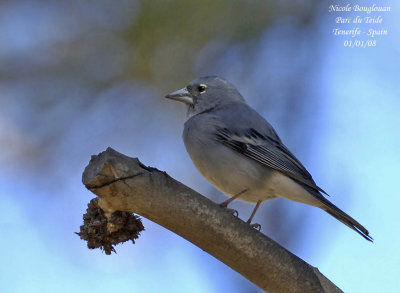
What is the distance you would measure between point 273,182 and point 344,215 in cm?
71

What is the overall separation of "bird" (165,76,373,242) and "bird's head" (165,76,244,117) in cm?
42

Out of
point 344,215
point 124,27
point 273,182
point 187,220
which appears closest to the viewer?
point 187,220

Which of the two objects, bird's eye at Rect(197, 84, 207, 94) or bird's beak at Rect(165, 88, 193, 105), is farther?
bird's eye at Rect(197, 84, 207, 94)

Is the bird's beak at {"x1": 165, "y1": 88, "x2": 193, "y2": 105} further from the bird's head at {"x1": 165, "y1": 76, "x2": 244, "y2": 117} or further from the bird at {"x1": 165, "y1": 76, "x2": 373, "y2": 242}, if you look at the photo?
the bird at {"x1": 165, "y1": 76, "x2": 373, "y2": 242}

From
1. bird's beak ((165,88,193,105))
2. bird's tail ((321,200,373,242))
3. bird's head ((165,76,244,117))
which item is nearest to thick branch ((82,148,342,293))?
bird's tail ((321,200,373,242))

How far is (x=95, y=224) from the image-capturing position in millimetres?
3162

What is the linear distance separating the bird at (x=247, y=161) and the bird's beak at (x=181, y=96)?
35 centimetres

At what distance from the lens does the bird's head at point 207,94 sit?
18.5ft

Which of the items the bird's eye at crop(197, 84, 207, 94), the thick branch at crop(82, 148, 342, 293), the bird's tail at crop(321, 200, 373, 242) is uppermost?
the bird's eye at crop(197, 84, 207, 94)

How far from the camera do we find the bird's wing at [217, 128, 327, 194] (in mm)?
4715

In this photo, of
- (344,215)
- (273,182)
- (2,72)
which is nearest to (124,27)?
(2,72)

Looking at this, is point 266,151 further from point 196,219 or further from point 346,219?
point 196,219

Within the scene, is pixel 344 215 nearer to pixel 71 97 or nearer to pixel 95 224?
pixel 95 224

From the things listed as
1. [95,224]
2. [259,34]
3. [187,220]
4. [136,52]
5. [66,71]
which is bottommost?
[95,224]
